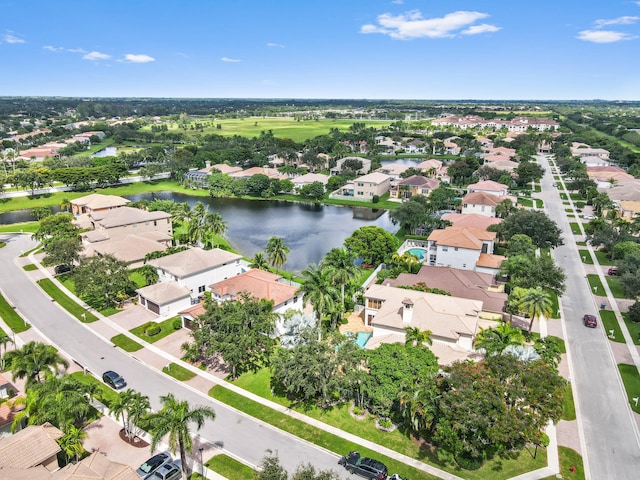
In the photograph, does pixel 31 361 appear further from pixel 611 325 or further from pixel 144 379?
pixel 611 325

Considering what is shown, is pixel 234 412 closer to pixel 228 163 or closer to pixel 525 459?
pixel 525 459

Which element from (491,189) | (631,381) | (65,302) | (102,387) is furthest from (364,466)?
(491,189)

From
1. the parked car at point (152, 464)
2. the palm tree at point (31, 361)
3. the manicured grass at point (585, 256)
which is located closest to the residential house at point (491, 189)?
the manicured grass at point (585, 256)

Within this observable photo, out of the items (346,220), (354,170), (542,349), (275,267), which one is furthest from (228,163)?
(542,349)

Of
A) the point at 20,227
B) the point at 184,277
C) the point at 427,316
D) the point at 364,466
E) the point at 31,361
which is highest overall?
the point at 31,361

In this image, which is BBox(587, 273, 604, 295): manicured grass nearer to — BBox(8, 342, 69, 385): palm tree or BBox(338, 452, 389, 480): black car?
BBox(338, 452, 389, 480): black car

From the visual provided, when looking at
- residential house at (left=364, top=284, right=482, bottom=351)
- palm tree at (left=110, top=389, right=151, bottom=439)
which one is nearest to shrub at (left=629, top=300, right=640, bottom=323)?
residential house at (left=364, top=284, right=482, bottom=351)

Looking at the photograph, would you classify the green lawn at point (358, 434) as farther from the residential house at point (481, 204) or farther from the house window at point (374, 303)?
the residential house at point (481, 204)
